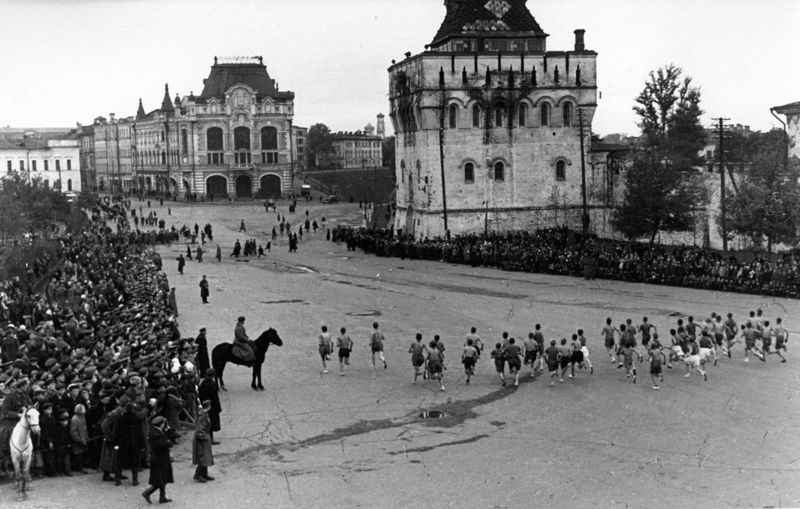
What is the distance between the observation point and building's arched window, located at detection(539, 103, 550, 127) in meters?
51.9

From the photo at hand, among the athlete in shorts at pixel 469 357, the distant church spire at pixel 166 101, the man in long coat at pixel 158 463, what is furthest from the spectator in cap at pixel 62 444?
the distant church spire at pixel 166 101

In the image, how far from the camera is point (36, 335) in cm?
2141

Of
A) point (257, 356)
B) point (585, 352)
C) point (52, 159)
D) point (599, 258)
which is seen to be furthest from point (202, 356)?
point (52, 159)

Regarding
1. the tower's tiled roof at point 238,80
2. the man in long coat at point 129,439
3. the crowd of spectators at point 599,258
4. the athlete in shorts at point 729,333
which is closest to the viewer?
the man in long coat at point 129,439

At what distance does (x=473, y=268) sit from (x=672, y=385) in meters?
22.7

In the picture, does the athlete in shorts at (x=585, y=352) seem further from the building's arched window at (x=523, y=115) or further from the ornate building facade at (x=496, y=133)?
the building's arched window at (x=523, y=115)

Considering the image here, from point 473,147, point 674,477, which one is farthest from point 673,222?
point 674,477

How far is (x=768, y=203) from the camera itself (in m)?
37.7

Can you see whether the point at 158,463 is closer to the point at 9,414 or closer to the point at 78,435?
the point at 78,435

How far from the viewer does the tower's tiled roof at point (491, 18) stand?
5638cm

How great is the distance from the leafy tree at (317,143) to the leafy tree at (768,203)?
116 m

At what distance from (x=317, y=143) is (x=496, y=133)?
10995cm

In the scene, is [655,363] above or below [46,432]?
below

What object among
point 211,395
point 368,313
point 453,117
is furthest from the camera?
point 453,117
